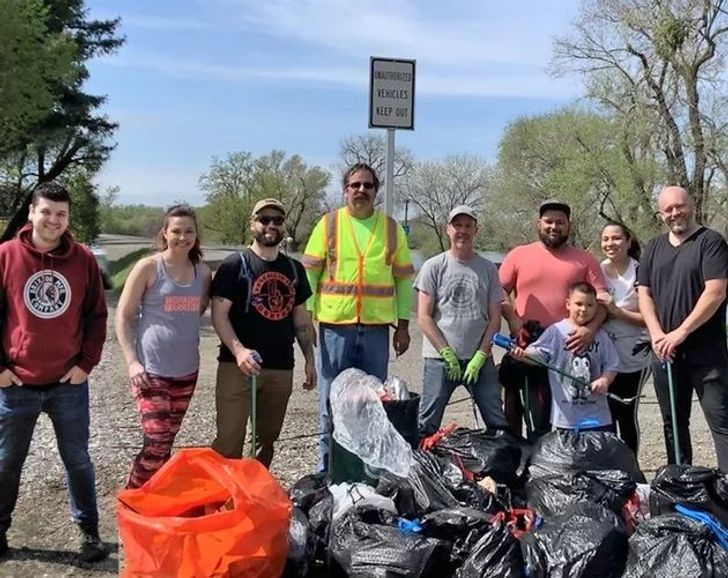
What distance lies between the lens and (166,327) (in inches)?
151

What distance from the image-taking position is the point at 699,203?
2194 centimetres

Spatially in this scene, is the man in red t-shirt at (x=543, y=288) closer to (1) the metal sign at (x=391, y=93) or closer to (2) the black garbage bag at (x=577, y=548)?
(1) the metal sign at (x=391, y=93)

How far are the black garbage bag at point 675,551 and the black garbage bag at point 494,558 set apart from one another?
440mm

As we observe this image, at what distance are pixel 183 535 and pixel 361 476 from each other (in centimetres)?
129

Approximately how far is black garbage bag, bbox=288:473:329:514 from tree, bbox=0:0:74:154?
18.0 meters

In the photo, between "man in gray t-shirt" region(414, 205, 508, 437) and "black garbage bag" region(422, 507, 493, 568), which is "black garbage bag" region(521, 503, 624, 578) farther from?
"man in gray t-shirt" region(414, 205, 508, 437)

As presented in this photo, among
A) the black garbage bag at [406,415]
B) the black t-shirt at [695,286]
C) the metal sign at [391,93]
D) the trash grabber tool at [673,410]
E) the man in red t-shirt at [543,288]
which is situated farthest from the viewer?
the metal sign at [391,93]

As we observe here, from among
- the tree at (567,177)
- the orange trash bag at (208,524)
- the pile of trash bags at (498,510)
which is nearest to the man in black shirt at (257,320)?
the pile of trash bags at (498,510)

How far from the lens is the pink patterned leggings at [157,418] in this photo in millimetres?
3830

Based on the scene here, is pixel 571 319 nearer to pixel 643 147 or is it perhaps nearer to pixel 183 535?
pixel 183 535

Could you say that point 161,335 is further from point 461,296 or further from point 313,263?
point 461,296

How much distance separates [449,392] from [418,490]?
1.03 meters

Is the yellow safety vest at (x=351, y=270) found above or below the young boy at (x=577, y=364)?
above

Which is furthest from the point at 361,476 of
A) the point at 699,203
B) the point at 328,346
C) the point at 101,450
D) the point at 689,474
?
the point at 699,203
